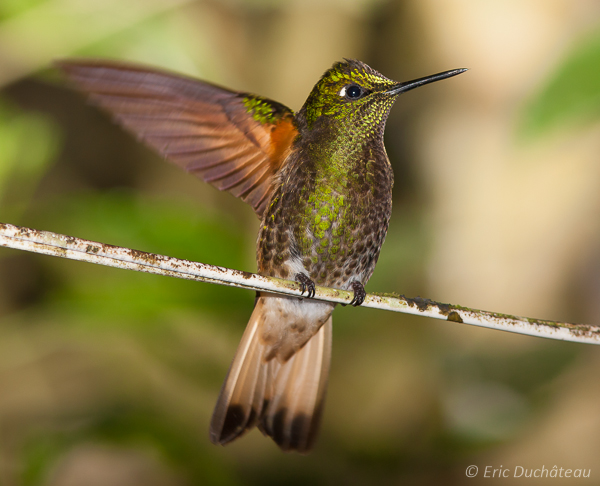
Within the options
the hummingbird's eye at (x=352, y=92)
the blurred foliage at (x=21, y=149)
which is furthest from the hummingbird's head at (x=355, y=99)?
the blurred foliage at (x=21, y=149)

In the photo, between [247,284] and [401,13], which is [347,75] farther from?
[401,13]

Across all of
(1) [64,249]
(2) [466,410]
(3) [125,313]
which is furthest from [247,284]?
(2) [466,410]

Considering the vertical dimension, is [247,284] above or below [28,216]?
below

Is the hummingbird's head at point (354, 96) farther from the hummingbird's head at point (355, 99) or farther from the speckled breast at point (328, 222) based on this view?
the speckled breast at point (328, 222)

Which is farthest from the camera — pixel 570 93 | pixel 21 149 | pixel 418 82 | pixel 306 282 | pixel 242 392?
pixel 242 392

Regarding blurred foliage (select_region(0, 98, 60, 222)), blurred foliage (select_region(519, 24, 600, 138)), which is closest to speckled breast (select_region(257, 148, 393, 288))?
blurred foliage (select_region(519, 24, 600, 138))

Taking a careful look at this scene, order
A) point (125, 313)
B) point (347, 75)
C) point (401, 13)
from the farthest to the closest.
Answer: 1. point (401, 13)
2. point (125, 313)
3. point (347, 75)

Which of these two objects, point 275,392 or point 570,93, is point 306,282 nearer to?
point 275,392

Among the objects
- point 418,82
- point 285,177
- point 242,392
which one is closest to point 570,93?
point 418,82
